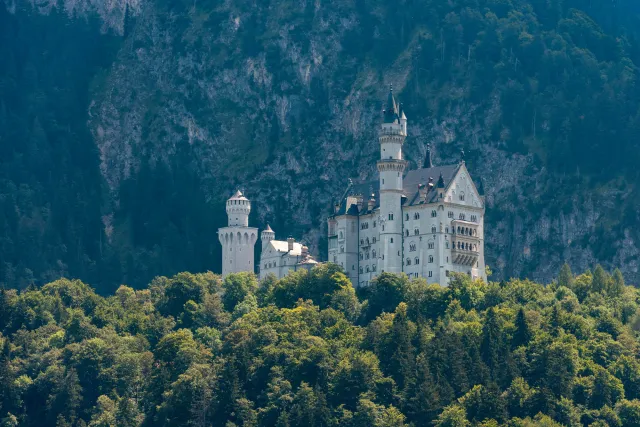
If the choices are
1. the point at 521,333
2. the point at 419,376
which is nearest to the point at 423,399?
the point at 419,376

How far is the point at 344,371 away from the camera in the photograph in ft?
623

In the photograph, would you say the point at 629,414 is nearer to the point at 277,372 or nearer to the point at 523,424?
the point at 523,424

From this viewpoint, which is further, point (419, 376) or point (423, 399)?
point (419, 376)

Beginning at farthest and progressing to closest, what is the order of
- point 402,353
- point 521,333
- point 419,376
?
point 521,333 < point 402,353 < point 419,376

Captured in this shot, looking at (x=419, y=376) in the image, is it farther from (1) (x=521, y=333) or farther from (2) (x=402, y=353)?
(1) (x=521, y=333)

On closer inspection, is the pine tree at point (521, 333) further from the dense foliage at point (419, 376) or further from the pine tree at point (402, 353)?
the pine tree at point (402, 353)

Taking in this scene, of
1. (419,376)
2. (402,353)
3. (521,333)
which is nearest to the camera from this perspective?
(419,376)

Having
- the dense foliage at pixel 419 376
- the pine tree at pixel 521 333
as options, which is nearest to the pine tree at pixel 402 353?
the dense foliage at pixel 419 376

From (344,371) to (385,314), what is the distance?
11.8m

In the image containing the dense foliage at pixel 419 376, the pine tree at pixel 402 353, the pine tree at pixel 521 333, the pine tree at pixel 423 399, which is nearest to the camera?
the dense foliage at pixel 419 376

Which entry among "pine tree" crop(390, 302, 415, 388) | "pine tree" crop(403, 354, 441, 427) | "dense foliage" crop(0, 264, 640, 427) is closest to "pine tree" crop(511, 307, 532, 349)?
"dense foliage" crop(0, 264, 640, 427)

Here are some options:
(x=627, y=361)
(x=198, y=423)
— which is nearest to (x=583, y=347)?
(x=627, y=361)

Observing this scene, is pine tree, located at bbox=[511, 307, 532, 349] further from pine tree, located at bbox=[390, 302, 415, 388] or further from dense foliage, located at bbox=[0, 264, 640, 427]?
pine tree, located at bbox=[390, 302, 415, 388]

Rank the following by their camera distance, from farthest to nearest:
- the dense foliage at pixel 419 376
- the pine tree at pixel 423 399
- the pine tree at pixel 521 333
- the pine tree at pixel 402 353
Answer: the pine tree at pixel 521 333
the pine tree at pixel 402 353
the pine tree at pixel 423 399
the dense foliage at pixel 419 376
